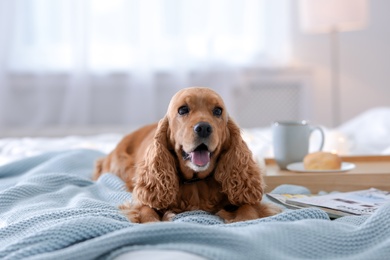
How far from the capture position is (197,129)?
1.28m

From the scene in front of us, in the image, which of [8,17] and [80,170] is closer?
[80,170]

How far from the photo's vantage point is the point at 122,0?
397 centimetres

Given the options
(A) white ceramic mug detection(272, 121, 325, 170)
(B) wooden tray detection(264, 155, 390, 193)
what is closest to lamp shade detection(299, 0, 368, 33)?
(A) white ceramic mug detection(272, 121, 325, 170)

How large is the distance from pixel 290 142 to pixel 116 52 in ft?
7.80

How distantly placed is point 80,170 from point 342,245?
46.0 inches

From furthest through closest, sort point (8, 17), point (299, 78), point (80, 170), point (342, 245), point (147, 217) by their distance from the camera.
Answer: point (299, 78), point (8, 17), point (80, 170), point (147, 217), point (342, 245)

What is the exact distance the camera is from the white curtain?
3924mm

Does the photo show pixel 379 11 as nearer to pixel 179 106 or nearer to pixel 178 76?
pixel 178 76

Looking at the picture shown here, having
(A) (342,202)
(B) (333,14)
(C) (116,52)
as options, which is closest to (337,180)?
(A) (342,202)

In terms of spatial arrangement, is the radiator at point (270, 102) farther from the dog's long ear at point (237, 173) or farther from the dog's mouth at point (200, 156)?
the dog's mouth at point (200, 156)

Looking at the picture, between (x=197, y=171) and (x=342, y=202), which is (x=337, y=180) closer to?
(x=342, y=202)

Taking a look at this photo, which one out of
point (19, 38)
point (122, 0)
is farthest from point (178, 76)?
point (19, 38)

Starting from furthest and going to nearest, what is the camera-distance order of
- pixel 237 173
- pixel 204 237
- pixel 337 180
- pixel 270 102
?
pixel 270 102
pixel 337 180
pixel 237 173
pixel 204 237

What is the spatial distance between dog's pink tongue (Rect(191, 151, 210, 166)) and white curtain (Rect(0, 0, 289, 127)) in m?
2.68
